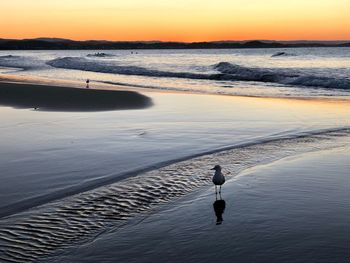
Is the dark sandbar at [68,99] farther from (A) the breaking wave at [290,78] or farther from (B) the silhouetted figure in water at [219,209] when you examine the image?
(A) the breaking wave at [290,78]

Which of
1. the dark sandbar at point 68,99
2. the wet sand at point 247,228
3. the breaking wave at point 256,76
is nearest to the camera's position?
the wet sand at point 247,228

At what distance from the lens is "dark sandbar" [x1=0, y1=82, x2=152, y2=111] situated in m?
17.0

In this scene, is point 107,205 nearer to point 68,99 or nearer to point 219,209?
point 219,209

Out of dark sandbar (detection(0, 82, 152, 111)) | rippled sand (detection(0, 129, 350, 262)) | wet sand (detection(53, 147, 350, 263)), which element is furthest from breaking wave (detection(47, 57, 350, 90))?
wet sand (detection(53, 147, 350, 263))

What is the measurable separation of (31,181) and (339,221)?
4.72m

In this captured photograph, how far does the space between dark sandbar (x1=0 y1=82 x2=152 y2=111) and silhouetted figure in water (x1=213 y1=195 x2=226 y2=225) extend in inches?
398

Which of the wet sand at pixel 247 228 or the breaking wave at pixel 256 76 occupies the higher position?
the breaking wave at pixel 256 76

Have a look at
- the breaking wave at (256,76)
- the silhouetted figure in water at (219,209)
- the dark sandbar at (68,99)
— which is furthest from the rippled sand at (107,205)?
the breaking wave at (256,76)

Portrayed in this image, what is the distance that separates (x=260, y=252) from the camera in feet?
17.2

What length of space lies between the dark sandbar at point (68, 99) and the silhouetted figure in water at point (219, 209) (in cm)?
1010

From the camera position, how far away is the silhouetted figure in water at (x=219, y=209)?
627 centimetres

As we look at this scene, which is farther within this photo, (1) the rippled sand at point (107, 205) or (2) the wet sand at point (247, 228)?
(1) the rippled sand at point (107, 205)

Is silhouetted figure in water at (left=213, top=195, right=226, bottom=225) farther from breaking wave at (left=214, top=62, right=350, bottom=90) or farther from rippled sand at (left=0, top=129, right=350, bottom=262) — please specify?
breaking wave at (left=214, top=62, right=350, bottom=90)

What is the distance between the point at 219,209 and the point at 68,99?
13.6 m
